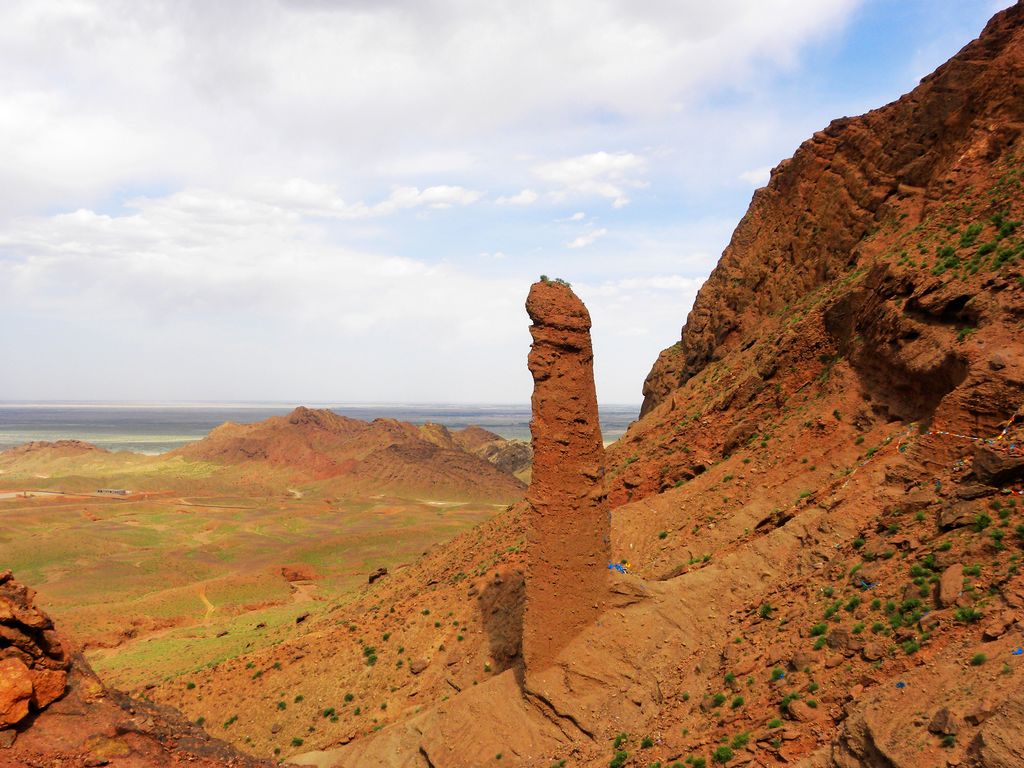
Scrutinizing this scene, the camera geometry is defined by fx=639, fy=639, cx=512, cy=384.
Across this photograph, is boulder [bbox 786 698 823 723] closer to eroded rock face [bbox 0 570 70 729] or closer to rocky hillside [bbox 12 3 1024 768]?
rocky hillside [bbox 12 3 1024 768]

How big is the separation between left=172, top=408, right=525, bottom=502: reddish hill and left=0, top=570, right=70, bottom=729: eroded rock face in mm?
73685

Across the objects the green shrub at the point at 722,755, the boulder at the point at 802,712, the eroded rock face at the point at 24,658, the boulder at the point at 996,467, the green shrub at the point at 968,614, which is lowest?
the green shrub at the point at 722,755

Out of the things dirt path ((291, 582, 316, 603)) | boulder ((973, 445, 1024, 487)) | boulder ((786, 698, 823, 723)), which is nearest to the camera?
boulder ((786, 698, 823, 723))

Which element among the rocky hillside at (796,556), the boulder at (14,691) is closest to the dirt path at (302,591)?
the rocky hillside at (796,556)

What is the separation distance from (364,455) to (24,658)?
89984 millimetres

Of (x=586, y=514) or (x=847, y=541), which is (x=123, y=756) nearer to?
(x=586, y=514)

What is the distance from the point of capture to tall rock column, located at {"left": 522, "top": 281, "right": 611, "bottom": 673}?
1395 centimetres

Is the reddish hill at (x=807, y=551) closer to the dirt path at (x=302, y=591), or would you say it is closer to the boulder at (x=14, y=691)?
the boulder at (x=14, y=691)

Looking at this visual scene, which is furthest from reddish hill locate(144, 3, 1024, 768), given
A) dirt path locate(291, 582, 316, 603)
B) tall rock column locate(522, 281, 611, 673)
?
dirt path locate(291, 582, 316, 603)

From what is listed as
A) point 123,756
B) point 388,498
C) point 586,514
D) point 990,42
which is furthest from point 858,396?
point 388,498

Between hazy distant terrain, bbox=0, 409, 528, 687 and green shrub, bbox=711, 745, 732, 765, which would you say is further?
hazy distant terrain, bbox=0, 409, 528, 687

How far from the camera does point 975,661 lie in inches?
325

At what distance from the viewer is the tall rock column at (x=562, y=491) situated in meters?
13.9

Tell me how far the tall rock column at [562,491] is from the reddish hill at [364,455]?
71.3 m
